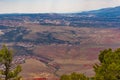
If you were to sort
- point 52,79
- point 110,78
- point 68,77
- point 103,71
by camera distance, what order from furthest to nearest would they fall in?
point 52,79 < point 68,77 < point 103,71 < point 110,78

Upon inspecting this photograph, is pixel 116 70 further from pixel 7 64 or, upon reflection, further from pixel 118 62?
pixel 7 64

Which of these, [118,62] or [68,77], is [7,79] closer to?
[68,77]

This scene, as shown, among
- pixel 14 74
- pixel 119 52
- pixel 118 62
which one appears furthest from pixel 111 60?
pixel 14 74

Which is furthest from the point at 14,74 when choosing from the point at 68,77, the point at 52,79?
the point at 52,79

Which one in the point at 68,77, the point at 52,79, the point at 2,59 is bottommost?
the point at 52,79

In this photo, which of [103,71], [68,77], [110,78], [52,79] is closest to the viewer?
[110,78]

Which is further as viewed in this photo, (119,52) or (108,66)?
(119,52)

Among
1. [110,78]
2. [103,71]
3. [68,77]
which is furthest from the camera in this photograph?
[68,77]

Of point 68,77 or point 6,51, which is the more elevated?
point 6,51

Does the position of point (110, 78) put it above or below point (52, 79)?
above
